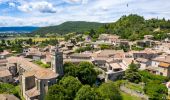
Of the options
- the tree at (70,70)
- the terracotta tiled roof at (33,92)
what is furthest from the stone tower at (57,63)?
the terracotta tiled roof at (33,92)

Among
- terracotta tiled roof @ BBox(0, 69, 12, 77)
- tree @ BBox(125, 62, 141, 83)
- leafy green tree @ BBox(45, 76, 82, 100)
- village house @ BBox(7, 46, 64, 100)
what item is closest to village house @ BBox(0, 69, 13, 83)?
terracotta tiled roof @ BBox(0, 69, 12, 77)

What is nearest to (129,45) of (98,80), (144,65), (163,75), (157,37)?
(157,37)

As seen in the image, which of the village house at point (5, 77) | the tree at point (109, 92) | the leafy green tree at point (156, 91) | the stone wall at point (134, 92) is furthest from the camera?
the village house at point (5, 77)

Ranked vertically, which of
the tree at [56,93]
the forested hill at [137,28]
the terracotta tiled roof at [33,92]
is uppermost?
the forested hill at [137,28]

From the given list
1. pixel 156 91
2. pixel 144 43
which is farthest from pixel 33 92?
pixel 144 43

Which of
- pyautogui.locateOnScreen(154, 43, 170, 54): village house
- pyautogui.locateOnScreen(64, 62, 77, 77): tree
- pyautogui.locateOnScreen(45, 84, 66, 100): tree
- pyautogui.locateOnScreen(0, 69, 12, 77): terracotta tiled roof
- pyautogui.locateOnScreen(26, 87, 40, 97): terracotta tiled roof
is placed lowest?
pyautogui.locateOnScreen(26, 87, 40, 97): terracotta tiled roof

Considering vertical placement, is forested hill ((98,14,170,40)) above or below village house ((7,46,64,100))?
above

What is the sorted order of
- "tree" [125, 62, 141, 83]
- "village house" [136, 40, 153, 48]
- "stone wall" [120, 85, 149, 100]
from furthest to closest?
1. "village house" [136, 40, 153, 48]
2. "tree" [125, 62, 141, 83]
3. "stone wall" [120, 85, 149, 100]

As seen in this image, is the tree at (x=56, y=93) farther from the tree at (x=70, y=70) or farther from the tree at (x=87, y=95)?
the tree at (x=70, y=70)

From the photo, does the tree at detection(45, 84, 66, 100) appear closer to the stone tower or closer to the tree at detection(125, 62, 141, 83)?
the stone tower
